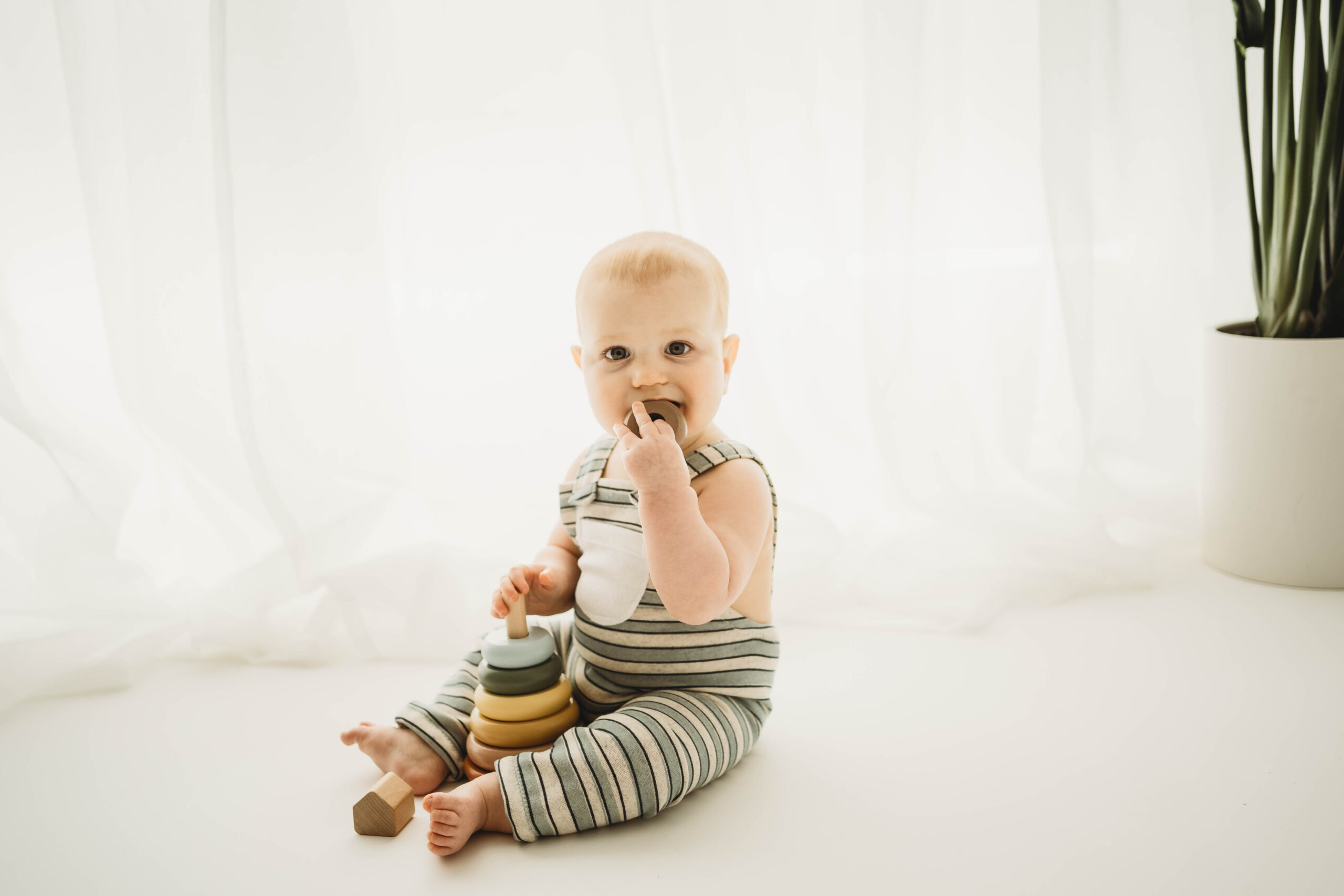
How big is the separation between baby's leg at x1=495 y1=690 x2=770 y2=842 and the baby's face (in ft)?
0.90

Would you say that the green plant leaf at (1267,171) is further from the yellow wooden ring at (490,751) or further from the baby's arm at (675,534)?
the yellow wooden ring at (490,751)

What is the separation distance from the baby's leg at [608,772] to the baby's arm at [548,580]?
15 cm

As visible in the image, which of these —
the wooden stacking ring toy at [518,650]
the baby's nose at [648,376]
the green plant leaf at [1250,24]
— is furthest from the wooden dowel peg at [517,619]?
the green plant leaf at [1250,24]

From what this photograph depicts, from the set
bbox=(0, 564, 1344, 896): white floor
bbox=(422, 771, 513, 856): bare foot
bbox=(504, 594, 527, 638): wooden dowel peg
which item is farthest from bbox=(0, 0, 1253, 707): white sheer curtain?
bbox=(422, 771, 513, 856): bare foot

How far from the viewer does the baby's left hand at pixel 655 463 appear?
90 centimetres

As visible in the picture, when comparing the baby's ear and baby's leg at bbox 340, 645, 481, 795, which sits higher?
the baby's ear

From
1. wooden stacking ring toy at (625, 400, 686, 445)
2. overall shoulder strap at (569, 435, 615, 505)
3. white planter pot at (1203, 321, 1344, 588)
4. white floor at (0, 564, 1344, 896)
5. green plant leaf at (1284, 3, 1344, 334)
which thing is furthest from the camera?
white planter pot at (1203, 321, 1344, 588)

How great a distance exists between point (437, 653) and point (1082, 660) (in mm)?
762

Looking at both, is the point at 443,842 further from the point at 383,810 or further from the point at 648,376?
the point at 648,376

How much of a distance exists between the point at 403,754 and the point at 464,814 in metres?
0.15

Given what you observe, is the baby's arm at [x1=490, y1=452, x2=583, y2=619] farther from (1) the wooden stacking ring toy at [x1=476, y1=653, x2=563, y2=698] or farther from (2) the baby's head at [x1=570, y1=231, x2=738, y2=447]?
(2) the baby's head at [x1=570, y1=231, x2=738, y2=447]

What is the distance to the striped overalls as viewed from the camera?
35.3 inches

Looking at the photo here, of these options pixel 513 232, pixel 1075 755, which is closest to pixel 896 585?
pixel 1075 755

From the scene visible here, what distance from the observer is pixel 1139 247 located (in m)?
1.61
